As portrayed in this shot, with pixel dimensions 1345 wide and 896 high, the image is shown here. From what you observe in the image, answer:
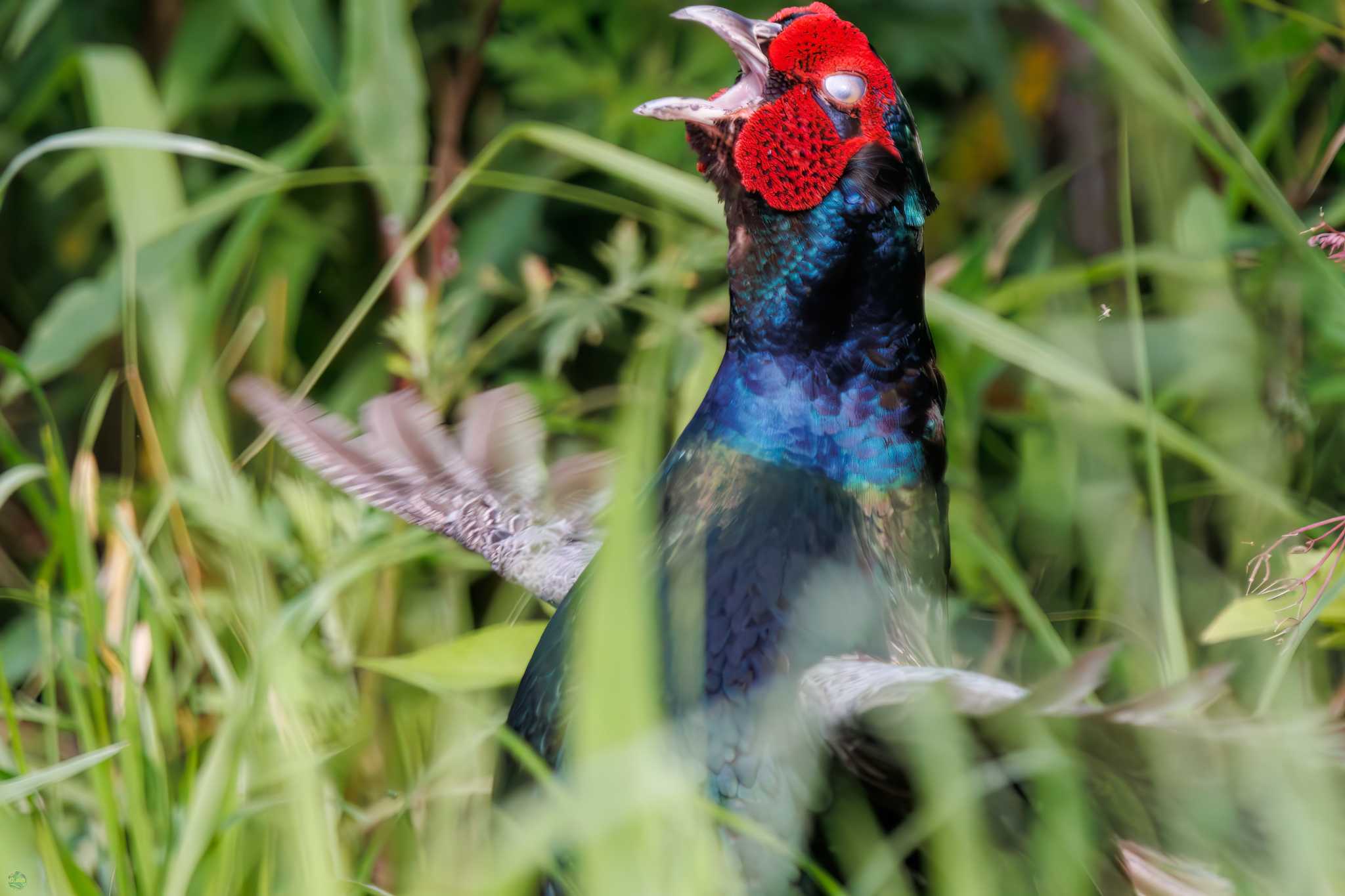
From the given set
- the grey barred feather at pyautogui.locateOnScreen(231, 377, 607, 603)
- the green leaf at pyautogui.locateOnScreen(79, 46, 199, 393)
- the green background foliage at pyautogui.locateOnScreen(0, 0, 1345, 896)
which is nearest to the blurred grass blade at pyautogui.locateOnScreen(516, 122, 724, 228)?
the green background foliage at pyautogui.locateOnScreen(0, 0, 1345, 896)

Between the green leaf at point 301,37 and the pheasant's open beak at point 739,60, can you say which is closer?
the pheasant's open beak at point 739,60

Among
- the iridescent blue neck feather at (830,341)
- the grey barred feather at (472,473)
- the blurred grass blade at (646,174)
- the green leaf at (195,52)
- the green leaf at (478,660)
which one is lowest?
the green leaf at (478,660)

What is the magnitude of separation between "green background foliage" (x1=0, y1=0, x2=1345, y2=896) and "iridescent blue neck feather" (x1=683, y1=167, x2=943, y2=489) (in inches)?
4.1

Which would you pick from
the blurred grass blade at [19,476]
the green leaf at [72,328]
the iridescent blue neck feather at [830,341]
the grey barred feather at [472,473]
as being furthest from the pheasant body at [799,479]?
the green leaf at [72,328]

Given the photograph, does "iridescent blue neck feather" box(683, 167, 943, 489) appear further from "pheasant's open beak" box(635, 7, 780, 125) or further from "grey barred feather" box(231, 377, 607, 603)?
"grey barred feather" box(231, 377, 607, 603)

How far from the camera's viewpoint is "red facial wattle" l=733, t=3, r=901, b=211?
86 cm

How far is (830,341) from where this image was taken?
2.92ft

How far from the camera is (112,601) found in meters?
1.14

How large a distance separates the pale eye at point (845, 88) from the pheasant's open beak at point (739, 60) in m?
0.04

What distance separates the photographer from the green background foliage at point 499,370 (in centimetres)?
83

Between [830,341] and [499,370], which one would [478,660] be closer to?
[830,341]

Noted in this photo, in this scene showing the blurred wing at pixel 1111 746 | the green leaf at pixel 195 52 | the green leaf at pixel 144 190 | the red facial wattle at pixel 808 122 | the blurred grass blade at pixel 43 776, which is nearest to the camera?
the blurred wing at pixel 1111 746

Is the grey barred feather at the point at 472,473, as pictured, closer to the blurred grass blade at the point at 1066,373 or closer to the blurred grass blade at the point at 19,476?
the blurred grass blade at the point at 19,476

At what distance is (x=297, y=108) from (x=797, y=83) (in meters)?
1.09
